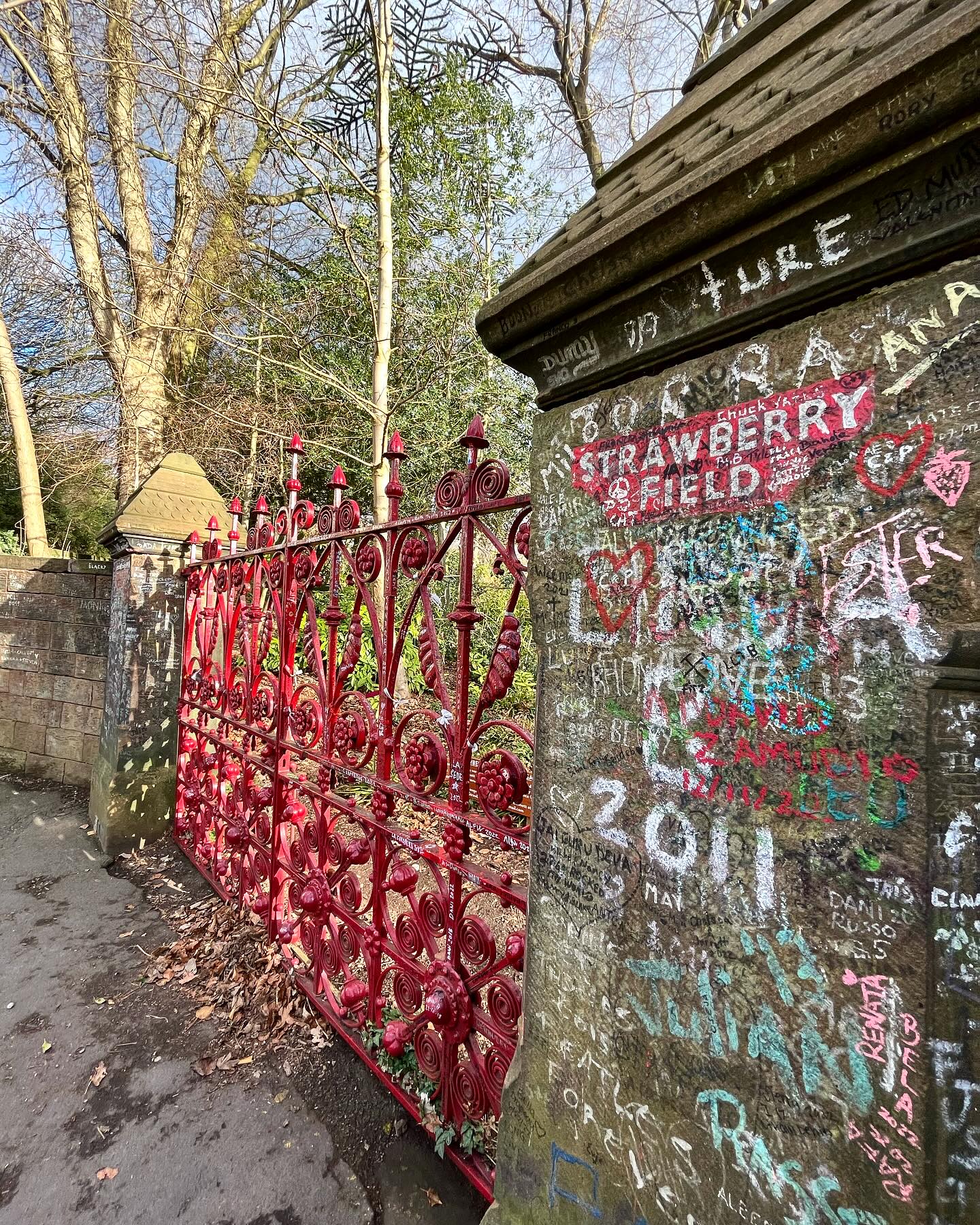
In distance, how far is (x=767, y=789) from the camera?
919mm

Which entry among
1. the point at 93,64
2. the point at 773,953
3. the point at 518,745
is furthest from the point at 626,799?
the point at 93,64

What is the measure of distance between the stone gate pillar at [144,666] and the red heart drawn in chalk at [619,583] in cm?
361

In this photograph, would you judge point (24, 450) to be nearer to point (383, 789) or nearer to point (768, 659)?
point (383, 789)

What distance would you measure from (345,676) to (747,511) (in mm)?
1619

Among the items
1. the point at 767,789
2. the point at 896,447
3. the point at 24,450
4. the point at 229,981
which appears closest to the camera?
the point at 896,447

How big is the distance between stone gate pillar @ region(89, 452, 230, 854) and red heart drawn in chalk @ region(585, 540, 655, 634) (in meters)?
3.61

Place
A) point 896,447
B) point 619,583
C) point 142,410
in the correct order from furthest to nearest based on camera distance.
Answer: point 142,410 < point 619,583 < point 896,447

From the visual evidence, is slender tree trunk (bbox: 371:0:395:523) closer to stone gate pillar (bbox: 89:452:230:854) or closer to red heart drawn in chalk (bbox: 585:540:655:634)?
stone gate pillar (bbox: 89:452:230:854)

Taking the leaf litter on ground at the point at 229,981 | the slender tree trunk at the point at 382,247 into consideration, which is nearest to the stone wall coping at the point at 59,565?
the slender tree trunk at the point at 382,247

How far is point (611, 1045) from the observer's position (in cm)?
111

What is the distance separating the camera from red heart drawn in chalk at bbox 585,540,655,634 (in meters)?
1.09

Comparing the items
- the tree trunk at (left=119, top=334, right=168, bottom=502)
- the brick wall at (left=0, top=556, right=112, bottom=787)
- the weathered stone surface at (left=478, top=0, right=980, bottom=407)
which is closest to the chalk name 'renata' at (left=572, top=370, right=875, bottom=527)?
the weathered stone surface at (left=478, top=0, right=980, bottom=407)

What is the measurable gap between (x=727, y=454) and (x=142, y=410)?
887 centimetres

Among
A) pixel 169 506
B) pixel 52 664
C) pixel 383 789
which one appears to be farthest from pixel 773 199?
pixel 52 664
